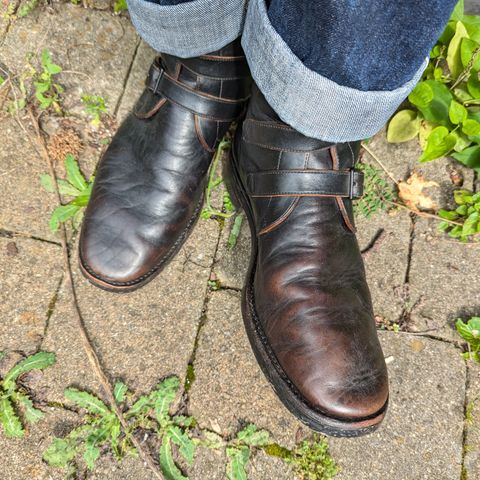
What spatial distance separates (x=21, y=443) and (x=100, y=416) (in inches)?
9.8

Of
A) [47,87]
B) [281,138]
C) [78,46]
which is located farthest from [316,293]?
[78,46]

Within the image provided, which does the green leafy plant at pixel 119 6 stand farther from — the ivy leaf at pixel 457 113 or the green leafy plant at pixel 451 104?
the ivy leaf at pixel 457 113

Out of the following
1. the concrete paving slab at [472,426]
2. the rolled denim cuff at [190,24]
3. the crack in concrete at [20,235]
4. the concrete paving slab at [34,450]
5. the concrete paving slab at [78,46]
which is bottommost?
the concrete paving slab at [34,450]

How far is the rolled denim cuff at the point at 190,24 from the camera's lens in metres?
1.16

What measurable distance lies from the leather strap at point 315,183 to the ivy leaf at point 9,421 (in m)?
1.05

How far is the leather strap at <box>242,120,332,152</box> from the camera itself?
1.21 m

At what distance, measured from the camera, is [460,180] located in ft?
6.05

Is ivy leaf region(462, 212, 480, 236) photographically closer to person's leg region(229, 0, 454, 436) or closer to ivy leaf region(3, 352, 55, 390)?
person's leg region(229, 0, 454, 436)

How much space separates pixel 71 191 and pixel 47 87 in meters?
0.45

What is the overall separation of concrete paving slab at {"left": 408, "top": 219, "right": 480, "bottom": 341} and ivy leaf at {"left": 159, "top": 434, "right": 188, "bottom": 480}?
92 cm

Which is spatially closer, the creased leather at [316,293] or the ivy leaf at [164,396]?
the creased leather at [316,293]

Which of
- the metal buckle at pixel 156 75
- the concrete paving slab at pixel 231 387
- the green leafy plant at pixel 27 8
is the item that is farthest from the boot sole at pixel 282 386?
the green leafy plant at pixel 27 8

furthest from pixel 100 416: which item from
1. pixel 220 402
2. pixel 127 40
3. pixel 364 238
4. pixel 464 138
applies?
pixel 464 138

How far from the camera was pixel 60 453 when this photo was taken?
4.67 ft
